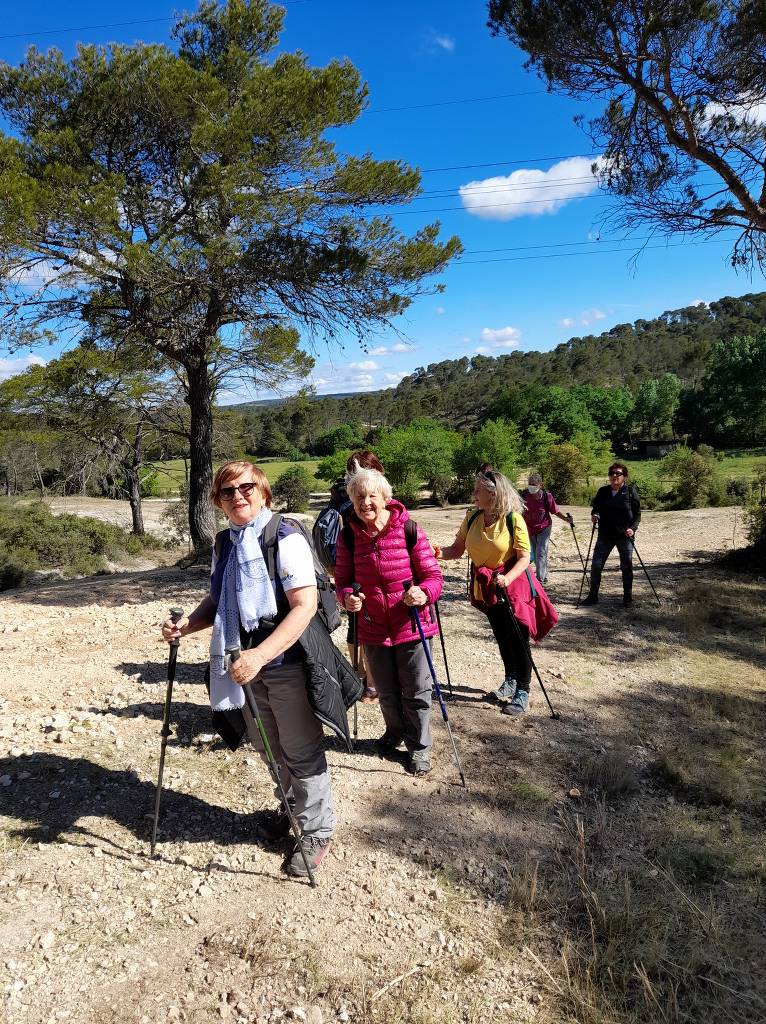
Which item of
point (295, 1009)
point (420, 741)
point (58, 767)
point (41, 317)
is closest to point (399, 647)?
point (420, 741)

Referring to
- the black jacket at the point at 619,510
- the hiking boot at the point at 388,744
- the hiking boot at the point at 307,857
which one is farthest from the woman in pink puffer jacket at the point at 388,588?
the black jacket at the point at 619,510

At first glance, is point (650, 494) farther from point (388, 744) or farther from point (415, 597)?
point (415, 597)

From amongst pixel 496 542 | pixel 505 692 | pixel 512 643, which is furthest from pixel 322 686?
pixel 505 692

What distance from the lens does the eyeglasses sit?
243 cm

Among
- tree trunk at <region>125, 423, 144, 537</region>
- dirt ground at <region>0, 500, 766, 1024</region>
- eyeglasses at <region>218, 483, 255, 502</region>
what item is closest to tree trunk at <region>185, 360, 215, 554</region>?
dirt ground at <region>0, 500, 766, 1024</region>

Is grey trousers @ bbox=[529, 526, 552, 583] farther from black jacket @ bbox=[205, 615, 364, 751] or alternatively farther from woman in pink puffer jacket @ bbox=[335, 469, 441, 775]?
black jacket @ bbox=[205, 615, 364, 751]

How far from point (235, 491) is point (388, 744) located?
2295 millimetres

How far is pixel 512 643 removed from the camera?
4.55 meters

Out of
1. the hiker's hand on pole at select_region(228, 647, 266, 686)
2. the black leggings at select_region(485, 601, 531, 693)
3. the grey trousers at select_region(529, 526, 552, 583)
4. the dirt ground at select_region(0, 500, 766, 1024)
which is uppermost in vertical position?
the hiker's hand on pole at select_region(228, 647, 266, 686)

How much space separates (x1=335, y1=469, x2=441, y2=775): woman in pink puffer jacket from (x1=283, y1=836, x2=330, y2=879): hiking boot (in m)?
0.94

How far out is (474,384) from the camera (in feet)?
321

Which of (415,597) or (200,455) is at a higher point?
(200,455)

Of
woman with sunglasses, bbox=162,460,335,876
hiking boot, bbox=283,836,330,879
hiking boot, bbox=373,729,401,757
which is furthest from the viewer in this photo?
hiking boot, bbox=373,729,401,757

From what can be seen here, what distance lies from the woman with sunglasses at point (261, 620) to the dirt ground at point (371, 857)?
1.58 ft
